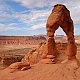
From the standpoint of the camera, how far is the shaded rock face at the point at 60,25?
23594mm

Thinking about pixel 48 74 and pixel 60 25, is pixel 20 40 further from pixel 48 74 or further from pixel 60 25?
pixel 48 74

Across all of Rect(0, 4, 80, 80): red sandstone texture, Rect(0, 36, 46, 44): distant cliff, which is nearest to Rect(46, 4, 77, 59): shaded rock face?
Rect(0, 4, 80, 80): red sandstone texture

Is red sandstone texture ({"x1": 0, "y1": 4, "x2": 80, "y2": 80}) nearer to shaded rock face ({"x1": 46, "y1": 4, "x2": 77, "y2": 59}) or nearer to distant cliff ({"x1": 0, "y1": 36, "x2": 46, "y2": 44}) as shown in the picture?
shaded rock face ({"x1": 46, "y1": 4, "x2": 77, "y2": 59})

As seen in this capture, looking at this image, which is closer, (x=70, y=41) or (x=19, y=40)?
(x=70, y=41)

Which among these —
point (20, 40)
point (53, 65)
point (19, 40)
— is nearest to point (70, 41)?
point (53, 65)

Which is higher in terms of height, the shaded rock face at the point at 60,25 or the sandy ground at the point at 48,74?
the shaded rock face at the point at 60,25

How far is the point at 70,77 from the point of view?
699 inches

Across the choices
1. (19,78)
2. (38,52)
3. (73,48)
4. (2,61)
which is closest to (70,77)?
(19,78)

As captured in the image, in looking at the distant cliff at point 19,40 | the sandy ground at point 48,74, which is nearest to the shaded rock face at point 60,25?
the sandy ground at point 48,74

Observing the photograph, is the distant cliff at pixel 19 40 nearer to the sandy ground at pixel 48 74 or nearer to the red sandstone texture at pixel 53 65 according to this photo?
the red sandstone texture at pixel 53 65

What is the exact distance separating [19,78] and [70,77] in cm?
424

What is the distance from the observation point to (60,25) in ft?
80.1

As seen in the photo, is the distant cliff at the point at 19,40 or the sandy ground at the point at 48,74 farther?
the distant cliff at the point at 19,40

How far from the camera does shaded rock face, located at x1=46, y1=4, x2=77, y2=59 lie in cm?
2359
